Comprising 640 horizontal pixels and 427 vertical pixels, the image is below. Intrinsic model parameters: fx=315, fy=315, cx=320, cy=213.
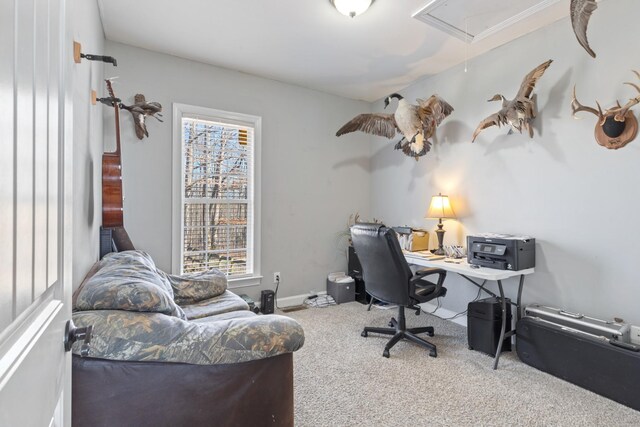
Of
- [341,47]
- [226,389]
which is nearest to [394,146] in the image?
[341,47]

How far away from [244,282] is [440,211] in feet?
7.41

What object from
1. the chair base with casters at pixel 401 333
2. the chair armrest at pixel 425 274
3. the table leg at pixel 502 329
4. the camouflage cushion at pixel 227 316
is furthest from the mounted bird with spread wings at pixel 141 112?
the table leg at pixel 502 329

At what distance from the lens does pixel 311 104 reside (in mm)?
4031

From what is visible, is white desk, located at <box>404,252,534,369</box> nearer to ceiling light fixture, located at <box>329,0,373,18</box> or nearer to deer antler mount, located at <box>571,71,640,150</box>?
deer antler mount, located at <box>571,71,640,150</box>

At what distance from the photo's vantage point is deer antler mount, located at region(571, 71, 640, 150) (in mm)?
2154

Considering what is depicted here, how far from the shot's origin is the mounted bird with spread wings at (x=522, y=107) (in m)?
2.57

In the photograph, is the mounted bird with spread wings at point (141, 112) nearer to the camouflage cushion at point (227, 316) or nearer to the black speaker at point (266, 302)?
the camouflage cushion at point (227, 316)

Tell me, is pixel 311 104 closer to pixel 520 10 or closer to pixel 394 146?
pixel 394 146

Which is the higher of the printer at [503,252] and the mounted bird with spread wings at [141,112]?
the mounted bird with spread wings at [141,112]

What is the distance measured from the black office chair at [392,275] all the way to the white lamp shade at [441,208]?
0.77 m

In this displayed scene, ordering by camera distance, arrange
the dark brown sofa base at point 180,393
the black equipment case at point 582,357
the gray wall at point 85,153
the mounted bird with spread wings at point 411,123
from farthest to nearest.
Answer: the mounted bird with spread wings at point 411,123
the black equipment case at point 582,357
the gray wall at point 85,153
the dark brown sofa base at point 180,393

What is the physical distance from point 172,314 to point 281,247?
7.92 ft

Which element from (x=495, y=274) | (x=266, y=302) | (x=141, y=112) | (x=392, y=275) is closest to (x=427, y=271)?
(x=392, y=275)

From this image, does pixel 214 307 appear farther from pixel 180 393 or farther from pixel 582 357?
pixel 582 357
